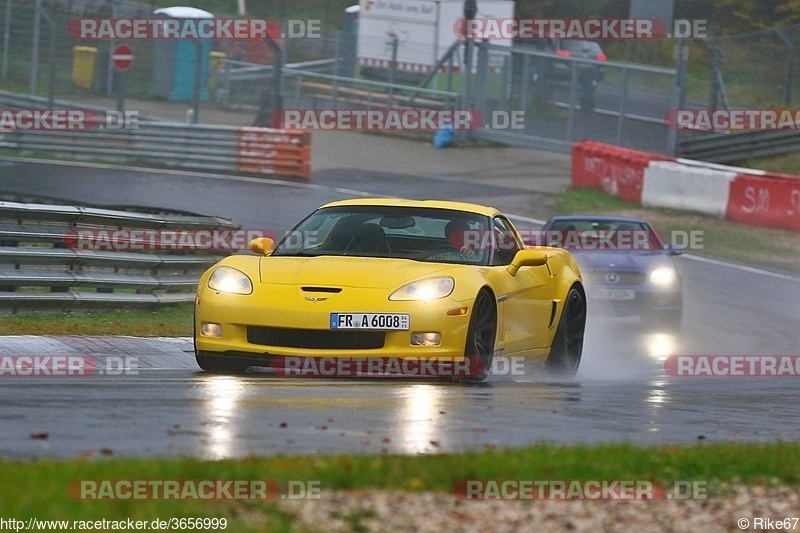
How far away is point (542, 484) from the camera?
5398 mm

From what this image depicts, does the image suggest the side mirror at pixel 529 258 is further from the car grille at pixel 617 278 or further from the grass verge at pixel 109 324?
the car grille at pixel 617 278

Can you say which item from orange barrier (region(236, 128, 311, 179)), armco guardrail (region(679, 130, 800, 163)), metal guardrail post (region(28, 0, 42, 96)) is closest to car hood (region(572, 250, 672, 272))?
orange barrier (region(236, 128, 311, 179))

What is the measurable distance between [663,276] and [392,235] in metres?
6.62

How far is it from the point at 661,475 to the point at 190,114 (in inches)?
1084

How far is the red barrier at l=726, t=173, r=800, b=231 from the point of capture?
984 inches

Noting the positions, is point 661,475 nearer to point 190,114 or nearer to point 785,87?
point 785,87

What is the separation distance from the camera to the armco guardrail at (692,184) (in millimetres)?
25234

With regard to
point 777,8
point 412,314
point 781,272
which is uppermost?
point 777,8

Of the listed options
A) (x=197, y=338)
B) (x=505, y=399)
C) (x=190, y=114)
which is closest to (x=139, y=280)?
(x=197, y=338)

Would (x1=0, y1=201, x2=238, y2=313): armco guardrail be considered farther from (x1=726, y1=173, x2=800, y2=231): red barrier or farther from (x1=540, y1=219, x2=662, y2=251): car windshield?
(x1=726, y1=173, x2=800, y2=231): red barrier

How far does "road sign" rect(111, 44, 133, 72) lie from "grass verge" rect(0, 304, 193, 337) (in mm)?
17386

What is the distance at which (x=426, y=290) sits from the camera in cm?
923

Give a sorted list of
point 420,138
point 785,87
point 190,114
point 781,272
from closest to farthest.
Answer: point 781,272, point 785,87, point 190,114, point 420,138

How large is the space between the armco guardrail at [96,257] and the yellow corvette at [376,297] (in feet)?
8.92
